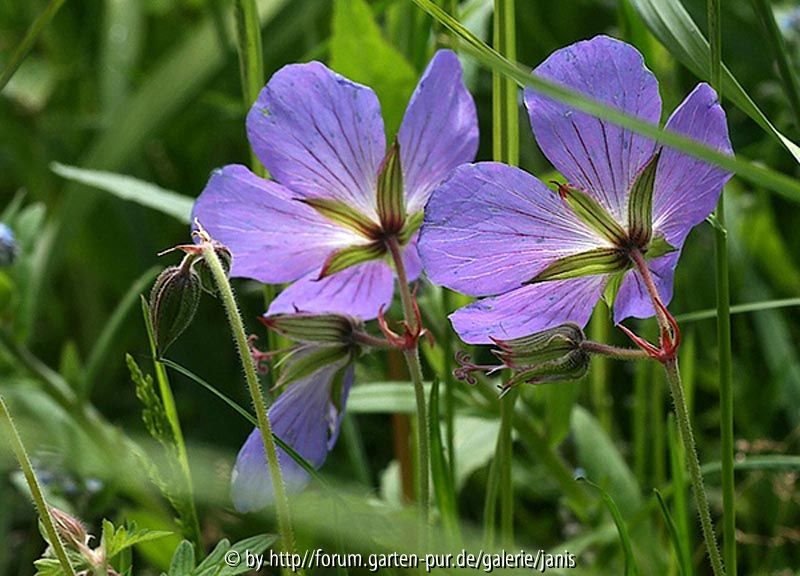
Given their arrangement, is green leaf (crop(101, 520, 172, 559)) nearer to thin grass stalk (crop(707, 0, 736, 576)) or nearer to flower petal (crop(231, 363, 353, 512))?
flower petal (crop(231, 363, 353, 512))

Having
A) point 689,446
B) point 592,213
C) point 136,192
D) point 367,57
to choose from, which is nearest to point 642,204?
point 592,213

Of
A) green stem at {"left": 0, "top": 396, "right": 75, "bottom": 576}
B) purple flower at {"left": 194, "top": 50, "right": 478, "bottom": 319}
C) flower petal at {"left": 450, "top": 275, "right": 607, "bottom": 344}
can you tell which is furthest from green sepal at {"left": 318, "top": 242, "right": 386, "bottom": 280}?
green stem at {"left": 0, "top": 396, "right": 75, "bottom": 576}

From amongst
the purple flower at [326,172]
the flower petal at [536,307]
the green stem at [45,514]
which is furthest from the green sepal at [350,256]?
the green stem at [45,514]

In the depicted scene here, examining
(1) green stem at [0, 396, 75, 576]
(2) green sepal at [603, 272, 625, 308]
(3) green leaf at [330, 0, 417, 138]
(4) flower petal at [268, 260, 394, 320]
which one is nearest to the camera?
(1) green stem at [0, 396, 75, 576]

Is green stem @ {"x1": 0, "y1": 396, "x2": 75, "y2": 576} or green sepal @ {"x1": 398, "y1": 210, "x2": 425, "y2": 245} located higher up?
green sepal @ {"x1": 398, "y1": 210, "x2": 425, "y2": 245}

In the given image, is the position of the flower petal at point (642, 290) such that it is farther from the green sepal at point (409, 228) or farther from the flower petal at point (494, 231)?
the green sepal at point (409, 228)

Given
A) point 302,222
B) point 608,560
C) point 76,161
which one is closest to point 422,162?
point 302,222

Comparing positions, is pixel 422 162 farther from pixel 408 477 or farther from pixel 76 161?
pixel 76 161
